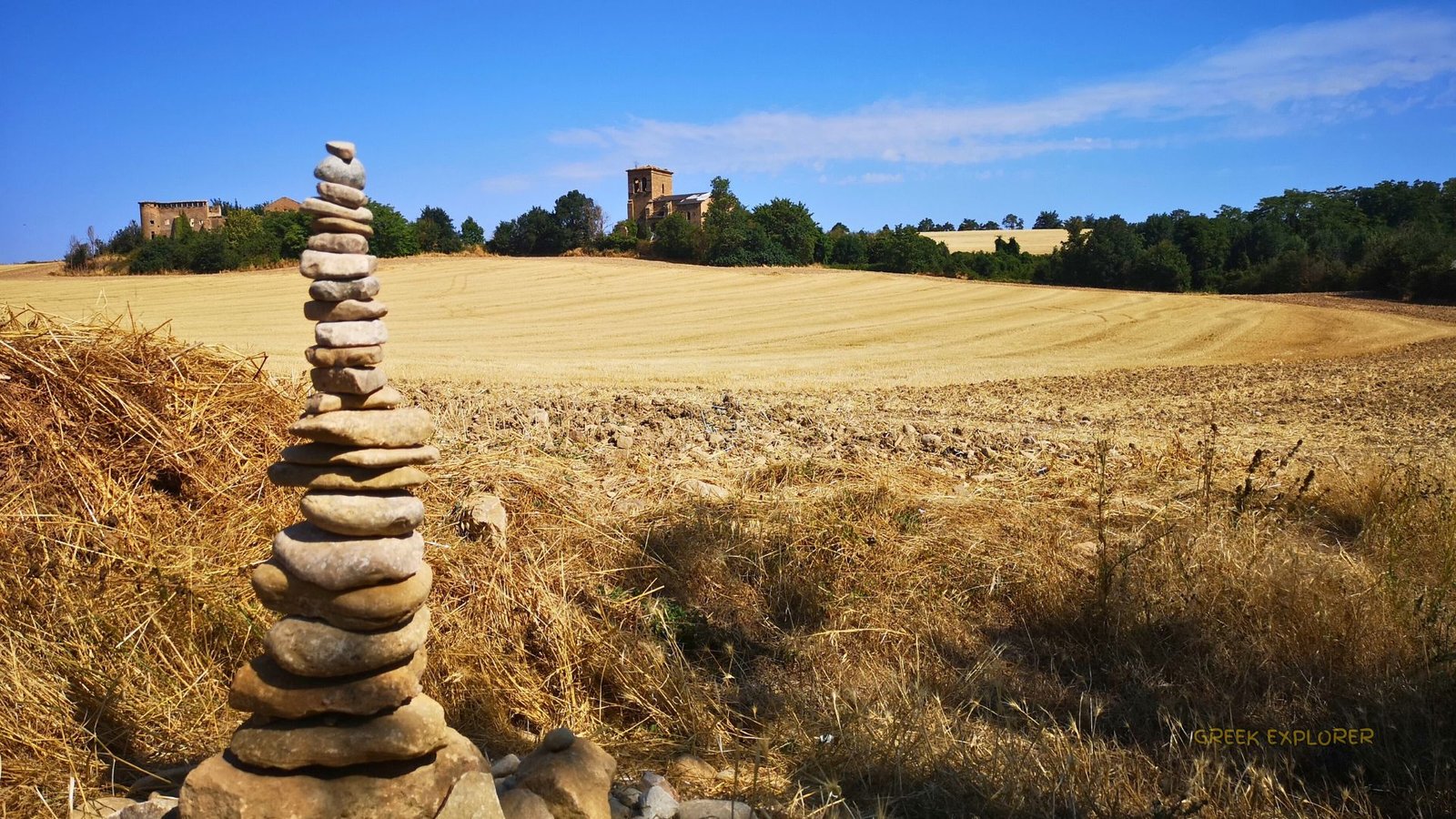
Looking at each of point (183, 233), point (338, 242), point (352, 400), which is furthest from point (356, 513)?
point (183, 233)

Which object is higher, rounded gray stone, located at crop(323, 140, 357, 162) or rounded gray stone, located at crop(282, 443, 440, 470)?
rounded gray stone, located at crop(323, 140, 357, 162)

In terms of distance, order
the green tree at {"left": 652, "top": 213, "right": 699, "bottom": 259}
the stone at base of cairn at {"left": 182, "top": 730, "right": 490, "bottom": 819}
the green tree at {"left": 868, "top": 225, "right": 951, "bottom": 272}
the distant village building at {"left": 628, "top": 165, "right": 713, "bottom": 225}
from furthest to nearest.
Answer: the distant village building at {"left": 628, "top": 165, "right": 713, "bottom": 225}, the green tree at {"left": 868, "top": 225, "right": 951, "bottom": 272}, the green tree at {"left": 652, "top": 213, "right": 699, "bottom": 259}, the stone at base of cairn at {"left": 182, "top": 730, "right": 490, "bottom": 819}

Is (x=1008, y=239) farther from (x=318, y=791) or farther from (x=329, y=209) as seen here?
(x=318, y=791)

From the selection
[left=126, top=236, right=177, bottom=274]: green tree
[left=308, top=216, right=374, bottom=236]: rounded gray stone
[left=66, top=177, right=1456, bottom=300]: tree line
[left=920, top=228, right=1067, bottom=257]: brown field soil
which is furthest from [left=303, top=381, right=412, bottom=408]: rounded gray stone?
[left=920, top=228, right=1067, bottom=257]: brown field soil

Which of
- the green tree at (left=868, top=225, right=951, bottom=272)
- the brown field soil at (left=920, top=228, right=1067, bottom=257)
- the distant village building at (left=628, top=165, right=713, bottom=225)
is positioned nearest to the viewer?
the green tree at (left=868, top=225, right=951, bottom=272)

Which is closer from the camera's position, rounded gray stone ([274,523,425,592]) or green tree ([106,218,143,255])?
rounded gray stone ([274,523,425,592])

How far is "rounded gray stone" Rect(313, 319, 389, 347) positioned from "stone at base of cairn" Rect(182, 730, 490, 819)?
4.22ft

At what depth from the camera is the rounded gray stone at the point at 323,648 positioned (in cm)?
278

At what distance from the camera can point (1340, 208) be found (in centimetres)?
6994

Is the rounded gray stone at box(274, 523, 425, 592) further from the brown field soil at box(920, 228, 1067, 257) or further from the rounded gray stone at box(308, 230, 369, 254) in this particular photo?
the brown field soil at box(920, 228, 1067, 257)

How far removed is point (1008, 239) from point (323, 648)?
3723 inches

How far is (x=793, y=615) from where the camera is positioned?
533 centimetres

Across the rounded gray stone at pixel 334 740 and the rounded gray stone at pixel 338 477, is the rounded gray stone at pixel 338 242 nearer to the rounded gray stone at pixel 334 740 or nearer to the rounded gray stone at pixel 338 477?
the rounded gray stone at pixel 338 477

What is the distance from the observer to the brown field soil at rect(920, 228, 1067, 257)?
8794 centimetres
